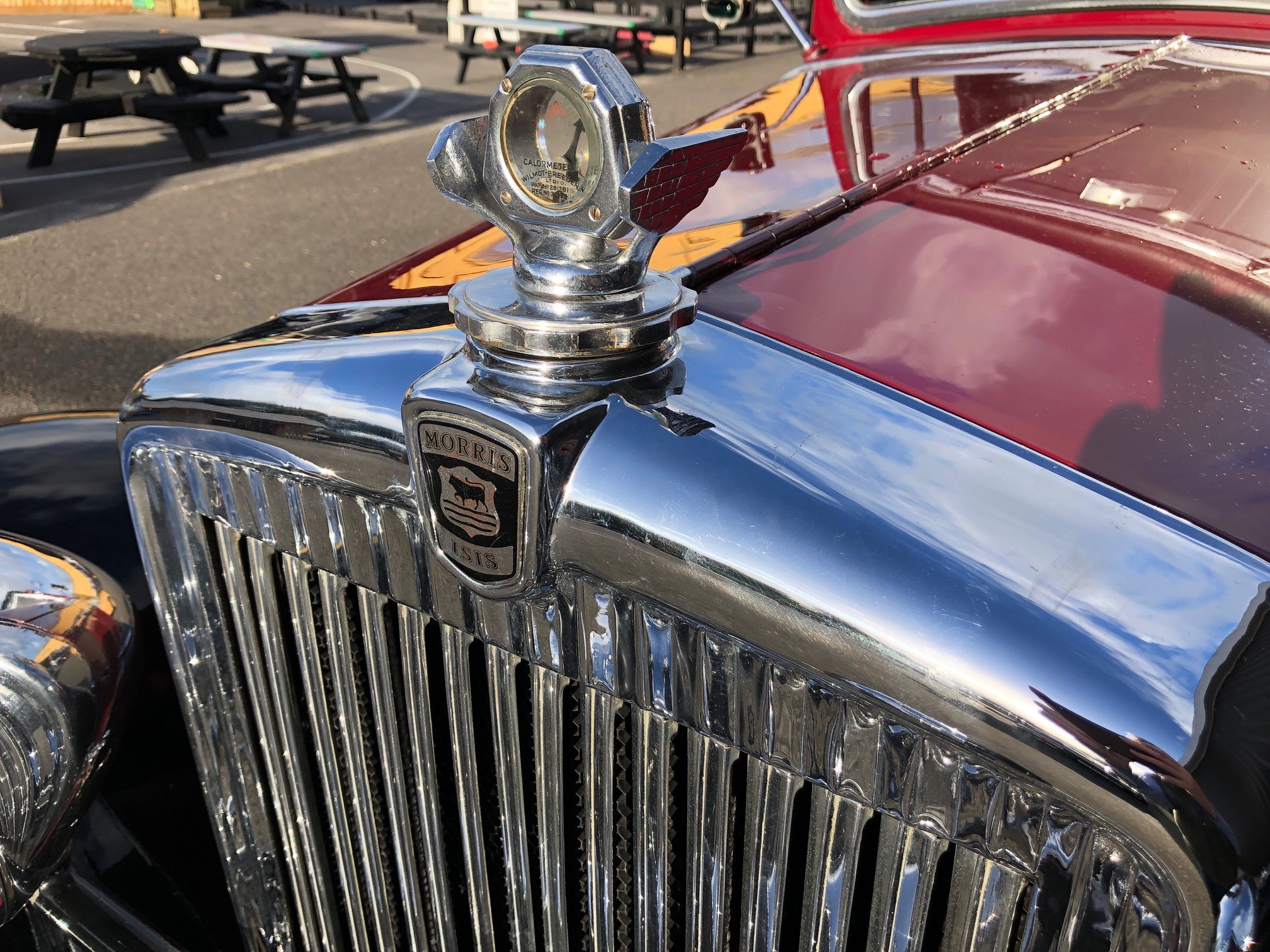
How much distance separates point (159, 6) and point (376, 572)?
18313 mm

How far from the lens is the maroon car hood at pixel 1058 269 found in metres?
0.97

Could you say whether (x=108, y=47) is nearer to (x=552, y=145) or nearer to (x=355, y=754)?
(x=355, y=754)

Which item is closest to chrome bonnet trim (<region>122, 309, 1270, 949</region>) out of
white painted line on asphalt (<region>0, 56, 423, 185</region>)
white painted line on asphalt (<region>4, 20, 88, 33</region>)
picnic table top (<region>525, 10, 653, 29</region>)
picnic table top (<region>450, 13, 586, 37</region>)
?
white painted line on asphalt (<region>0, 56, 423, 185</region>)

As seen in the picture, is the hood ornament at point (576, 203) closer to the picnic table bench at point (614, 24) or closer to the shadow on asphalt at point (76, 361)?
the shadow on asphalt at point (76, 361)

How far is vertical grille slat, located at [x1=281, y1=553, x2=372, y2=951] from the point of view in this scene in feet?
4.24

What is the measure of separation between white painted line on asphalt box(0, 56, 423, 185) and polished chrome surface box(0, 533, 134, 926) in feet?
22.3

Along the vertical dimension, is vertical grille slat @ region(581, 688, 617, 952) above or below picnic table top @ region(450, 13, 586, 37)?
above

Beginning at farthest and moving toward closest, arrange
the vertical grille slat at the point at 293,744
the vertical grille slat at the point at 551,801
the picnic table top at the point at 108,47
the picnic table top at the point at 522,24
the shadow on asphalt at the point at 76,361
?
the picnic table top at the point at 522,24 < the picnic table top at the point at 108,47 < the shadow on asphalt at the point at 76,361 < the vertical grille slat at the point at 293,744 < the vertical grille slat at the point at 551,801

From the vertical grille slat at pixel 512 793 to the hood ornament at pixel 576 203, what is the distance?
319 millimetres

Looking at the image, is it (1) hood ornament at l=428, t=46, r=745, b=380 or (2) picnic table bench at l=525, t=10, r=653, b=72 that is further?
(2) picnic table bench at l=525, t=10, r=653, b=72

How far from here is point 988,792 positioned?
85cm

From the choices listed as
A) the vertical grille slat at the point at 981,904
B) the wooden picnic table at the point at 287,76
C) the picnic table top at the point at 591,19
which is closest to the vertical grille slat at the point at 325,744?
the vertical grille slat at the point at 981,904

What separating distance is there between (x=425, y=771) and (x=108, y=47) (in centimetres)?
801

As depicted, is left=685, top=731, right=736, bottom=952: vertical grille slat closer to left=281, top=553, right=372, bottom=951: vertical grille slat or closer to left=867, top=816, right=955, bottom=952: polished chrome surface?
left=867, top=816, right=955, bottom=952: polished chrome surface
